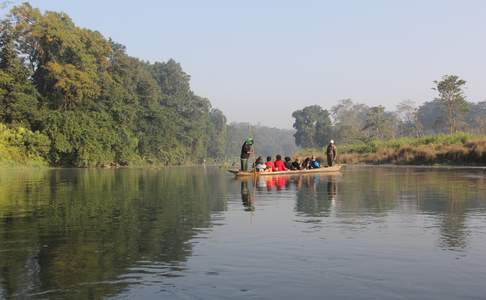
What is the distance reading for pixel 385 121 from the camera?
105 m

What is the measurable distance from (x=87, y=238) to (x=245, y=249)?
3492 millimetres

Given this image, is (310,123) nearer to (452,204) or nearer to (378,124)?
(378,124)

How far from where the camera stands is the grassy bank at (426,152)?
4809 centimetres

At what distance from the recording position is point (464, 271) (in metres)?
8.69

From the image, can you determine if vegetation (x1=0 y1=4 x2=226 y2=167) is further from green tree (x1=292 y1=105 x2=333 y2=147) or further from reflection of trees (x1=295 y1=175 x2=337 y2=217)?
green tree (x1=292 y1=105 x2=333 y2=147)

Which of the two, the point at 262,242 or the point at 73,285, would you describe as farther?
the point at 262,242

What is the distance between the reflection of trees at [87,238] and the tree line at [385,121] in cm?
7222

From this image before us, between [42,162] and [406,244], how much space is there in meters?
63.4

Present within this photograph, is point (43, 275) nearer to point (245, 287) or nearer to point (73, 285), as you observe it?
point (73, 285)

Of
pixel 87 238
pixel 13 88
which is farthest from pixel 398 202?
pixel 13 88

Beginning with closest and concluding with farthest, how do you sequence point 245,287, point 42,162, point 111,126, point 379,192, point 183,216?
point 245,287 < point 183,216 < point 379,192 < point 42,162 < point 111,126

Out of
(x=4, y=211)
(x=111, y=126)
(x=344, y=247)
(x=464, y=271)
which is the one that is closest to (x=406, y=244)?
(x=344, y=247)

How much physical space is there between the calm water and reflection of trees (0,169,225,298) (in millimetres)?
25

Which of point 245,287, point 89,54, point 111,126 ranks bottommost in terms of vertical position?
point 245,287
